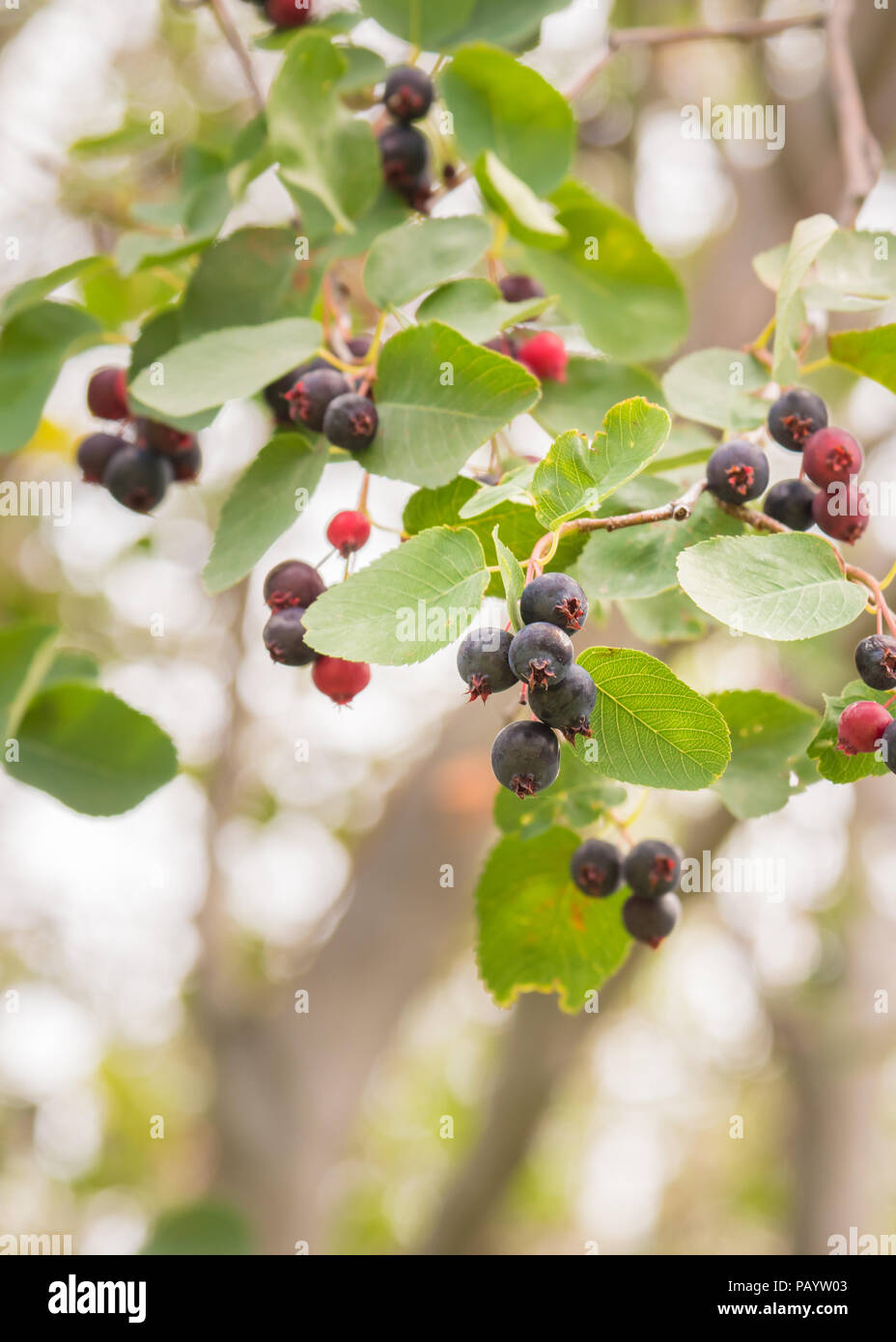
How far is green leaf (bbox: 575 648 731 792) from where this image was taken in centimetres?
69

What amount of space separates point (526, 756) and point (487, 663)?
7cm

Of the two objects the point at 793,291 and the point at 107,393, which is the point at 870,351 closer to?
the point at 793,291

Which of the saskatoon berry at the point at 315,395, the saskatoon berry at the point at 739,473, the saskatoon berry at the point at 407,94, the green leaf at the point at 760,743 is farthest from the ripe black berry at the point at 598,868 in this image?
the saskatoon berry at the point at 407,94

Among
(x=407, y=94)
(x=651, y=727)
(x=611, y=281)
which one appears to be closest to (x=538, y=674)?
(x=651, y=727)

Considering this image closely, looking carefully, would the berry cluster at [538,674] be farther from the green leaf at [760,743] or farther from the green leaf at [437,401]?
the green leaf at [760,743]

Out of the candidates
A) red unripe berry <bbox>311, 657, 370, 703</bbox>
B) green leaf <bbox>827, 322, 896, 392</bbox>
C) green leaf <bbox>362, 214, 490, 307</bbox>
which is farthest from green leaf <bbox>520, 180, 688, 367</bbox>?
red unripe berry <bbox>311, 657, 370, 703</bbox>

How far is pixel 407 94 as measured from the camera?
126cm

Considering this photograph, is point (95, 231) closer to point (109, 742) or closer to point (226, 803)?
point (109, 742)

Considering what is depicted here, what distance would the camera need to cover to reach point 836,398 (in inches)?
128

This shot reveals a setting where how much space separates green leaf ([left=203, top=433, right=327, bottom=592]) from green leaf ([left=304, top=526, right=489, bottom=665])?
0.71 ft

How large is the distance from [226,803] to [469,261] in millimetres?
3618
